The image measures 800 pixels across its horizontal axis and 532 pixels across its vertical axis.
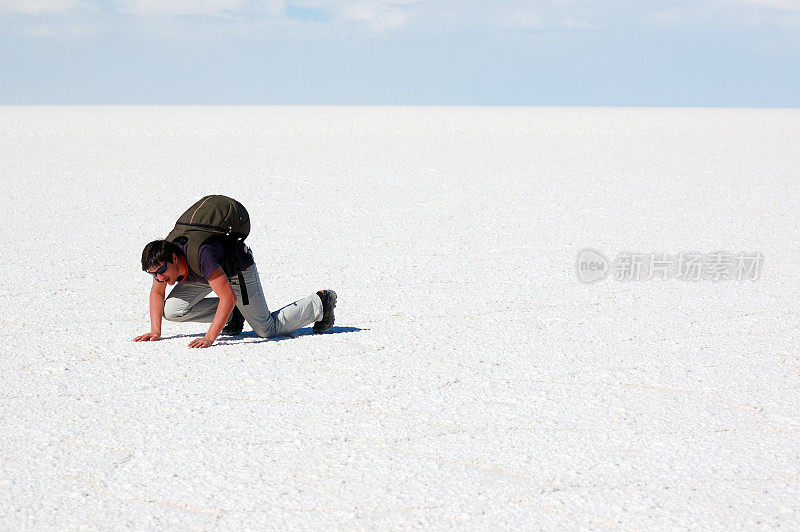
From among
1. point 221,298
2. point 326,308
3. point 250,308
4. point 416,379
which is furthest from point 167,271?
point 416,379

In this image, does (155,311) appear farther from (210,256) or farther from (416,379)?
(416,379)

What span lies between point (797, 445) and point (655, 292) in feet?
8.77

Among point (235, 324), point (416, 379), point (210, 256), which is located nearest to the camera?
point (416, 379)

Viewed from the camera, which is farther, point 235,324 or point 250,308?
point 235,324

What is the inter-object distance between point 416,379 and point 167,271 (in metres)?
1.21

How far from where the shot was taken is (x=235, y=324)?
463 cm

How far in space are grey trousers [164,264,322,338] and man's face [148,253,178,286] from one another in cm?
31

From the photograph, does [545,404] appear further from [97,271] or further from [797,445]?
[97,271]

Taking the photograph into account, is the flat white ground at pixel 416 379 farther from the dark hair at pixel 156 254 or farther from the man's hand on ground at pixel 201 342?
the dark hair at pixel 156 254

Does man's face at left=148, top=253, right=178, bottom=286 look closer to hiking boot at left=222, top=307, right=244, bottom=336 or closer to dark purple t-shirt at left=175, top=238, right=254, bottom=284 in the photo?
dark purple t-shirt at left=175, top=238, right=254, bottom=284

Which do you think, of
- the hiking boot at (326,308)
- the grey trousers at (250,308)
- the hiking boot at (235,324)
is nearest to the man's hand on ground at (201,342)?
the grey trousers at (250,308)

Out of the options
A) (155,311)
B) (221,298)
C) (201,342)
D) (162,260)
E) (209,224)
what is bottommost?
(201,342)

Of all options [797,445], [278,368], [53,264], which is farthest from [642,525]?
[53,264]

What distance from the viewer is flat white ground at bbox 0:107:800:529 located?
270 centimetres
